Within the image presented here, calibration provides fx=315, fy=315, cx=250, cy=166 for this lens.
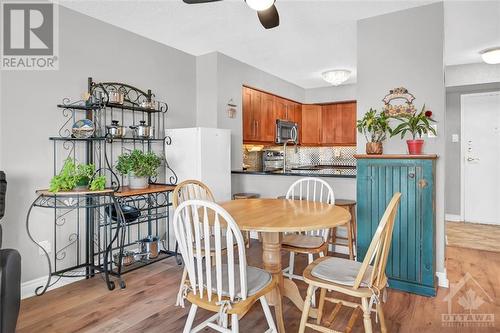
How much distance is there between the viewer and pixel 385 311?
2307 mm

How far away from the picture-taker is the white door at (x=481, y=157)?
16.3ft

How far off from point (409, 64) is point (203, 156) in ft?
7.39

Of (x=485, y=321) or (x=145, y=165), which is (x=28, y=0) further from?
(x=485, y=321)

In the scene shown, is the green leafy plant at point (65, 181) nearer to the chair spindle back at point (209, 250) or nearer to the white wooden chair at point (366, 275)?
the chair spindle back at point (209, 250)

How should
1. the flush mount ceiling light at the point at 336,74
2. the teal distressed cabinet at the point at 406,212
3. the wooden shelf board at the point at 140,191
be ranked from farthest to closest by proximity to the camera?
1. the flush mount ceiling light at the point at 336,74
2. the wooden shelf board at the point at 140,191
3. the teal distressed cabinet at the point at 406,212

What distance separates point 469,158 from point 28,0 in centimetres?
615

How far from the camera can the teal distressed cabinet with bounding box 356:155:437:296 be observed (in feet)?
8.35

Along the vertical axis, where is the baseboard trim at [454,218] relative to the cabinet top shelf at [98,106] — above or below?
below

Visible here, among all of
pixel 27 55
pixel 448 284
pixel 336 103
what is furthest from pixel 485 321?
pixel 336 103

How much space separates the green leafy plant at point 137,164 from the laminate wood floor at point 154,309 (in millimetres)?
994

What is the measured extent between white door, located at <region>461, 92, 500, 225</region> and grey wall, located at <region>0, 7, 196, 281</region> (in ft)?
16.6

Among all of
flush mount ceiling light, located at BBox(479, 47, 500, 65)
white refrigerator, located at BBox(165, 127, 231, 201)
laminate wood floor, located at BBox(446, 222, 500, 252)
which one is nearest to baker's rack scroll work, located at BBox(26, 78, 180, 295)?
white refrigerator, located at BBox(165, 127, 231, 201)

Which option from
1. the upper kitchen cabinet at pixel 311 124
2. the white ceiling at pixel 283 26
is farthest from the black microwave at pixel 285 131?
the white ceiling at pixel 283 26

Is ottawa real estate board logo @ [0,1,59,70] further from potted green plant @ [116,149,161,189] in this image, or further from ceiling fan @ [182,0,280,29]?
ceiling fan @ [182,0,280,29]
